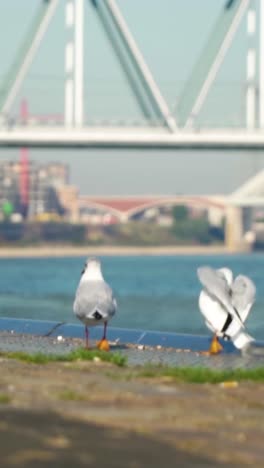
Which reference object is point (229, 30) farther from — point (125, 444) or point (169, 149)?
point (125, 444)

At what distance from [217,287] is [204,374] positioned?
141 centimetres

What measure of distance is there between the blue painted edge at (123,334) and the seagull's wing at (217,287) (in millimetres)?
520

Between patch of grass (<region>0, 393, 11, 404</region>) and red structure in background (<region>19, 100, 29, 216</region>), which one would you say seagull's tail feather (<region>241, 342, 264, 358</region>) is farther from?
red structure in background (<region>19, 100, 29, 216</region>)

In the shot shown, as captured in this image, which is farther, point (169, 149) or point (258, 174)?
point (258, 174)

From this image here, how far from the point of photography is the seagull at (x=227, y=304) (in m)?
7.94

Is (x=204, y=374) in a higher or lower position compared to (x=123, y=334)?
higher

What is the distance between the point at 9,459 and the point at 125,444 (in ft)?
1.52

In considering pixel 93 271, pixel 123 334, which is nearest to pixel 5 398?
pixel 93 271

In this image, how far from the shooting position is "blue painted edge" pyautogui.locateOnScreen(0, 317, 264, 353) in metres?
9.02

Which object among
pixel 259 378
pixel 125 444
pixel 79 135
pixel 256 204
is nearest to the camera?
pixel 125 444

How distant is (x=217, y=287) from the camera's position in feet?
26.0

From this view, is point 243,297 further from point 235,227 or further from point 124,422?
point 235,227

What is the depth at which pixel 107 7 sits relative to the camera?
52438 millimetres

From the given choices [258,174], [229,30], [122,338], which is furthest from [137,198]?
[122,338]
